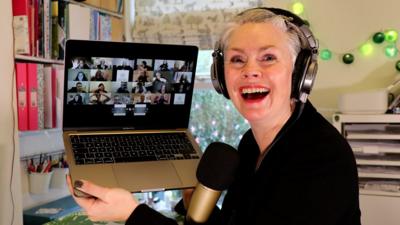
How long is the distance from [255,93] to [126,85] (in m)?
0.40

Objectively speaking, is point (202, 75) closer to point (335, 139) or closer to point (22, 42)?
point (22, 42)

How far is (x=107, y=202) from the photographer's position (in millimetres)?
860

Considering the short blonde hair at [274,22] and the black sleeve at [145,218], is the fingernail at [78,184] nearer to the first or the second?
the black sleeve at [145,218]

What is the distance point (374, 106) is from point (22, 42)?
4.56 ft

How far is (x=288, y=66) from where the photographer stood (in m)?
0.95

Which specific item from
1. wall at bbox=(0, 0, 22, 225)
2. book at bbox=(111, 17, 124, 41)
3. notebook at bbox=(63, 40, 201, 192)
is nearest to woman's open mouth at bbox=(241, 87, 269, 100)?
notebook at bbox=(63, 40, 201, 192)

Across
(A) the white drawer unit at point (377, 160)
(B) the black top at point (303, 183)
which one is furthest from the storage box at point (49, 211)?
(A) the white drawer unit at point (377, 160)

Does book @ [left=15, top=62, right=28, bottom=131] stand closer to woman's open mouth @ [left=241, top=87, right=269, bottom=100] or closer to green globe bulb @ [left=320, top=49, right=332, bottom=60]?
woman's open mouth @ [left=241, top=87, right=269, bottom=100]

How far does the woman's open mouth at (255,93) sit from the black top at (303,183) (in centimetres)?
9

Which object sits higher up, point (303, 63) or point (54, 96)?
point (303, 63)

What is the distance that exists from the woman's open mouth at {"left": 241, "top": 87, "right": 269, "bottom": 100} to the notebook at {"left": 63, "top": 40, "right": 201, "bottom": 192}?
0.23 metres

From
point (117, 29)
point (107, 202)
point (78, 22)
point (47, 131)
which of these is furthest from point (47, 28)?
point (107, 202)

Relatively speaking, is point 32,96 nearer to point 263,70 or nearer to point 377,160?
point 263,70

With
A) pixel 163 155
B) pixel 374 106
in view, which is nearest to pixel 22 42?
pixel 163 155
